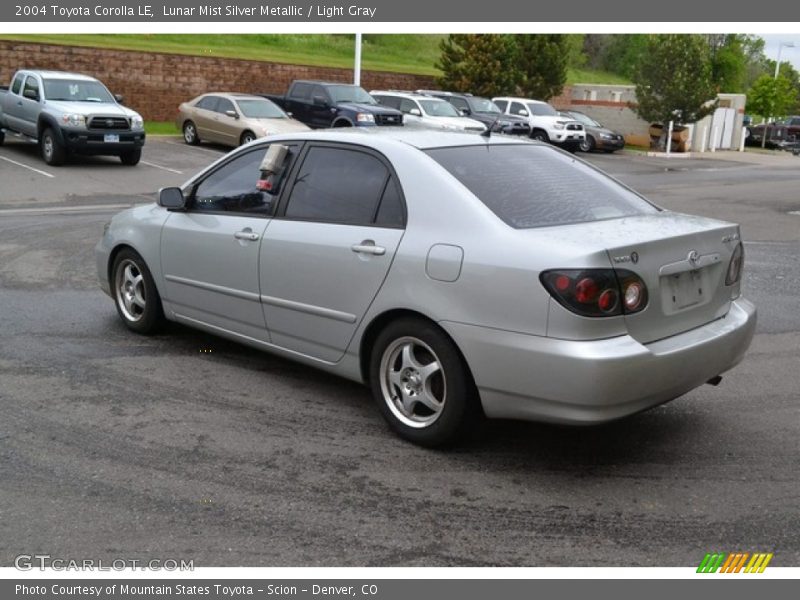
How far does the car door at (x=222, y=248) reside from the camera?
581 cm

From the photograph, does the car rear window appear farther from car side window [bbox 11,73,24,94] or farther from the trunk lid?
car side window [bbox 11,73,24,94]

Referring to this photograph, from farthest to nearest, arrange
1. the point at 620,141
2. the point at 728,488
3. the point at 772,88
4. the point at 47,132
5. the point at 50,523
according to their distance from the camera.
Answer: the point at 772,88 < the point at 620,141 < the point at 47,132 < the point at 728,488 < the point at 50,523

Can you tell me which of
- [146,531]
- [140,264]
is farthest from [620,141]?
[146,531]

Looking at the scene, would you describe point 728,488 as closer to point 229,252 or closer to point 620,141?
point 229,252

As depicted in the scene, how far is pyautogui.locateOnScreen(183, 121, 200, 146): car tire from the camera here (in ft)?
86.5

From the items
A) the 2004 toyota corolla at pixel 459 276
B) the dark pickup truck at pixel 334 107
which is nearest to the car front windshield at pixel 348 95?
the dark pickup truck at pixel 334 107

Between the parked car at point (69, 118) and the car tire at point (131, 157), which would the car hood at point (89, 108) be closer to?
the parked car at point (69, 118)

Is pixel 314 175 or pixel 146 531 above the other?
pixel 314 175

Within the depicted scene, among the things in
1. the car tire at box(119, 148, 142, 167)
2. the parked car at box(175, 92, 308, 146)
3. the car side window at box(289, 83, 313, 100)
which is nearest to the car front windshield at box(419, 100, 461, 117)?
the car side window at box(289, 83, 313, 100)

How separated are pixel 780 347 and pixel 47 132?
55.2 ft

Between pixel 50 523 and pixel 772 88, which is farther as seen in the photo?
pixel 772 88

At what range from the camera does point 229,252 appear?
19.5 feet

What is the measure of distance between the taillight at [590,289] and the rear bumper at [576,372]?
0.50ft

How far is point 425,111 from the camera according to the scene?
2864 cm
